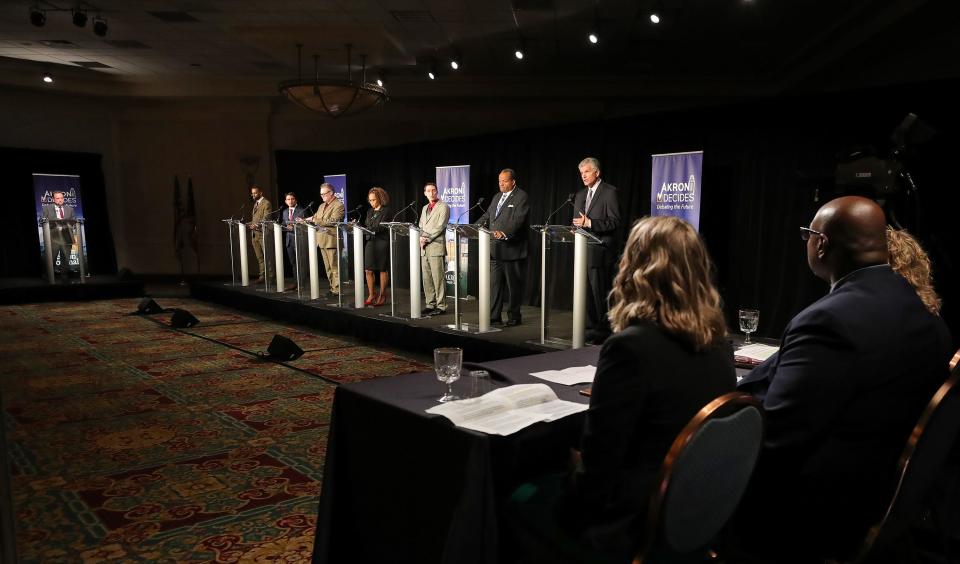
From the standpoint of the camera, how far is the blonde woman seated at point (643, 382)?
4.27 feet

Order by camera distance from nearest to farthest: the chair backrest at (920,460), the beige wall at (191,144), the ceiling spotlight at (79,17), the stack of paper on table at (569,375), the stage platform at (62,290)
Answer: the chair backrest at (920,460), the stack of paper on table at (569,375), the ceiling spotlight at (79,17), the stage platform at (62,290), the beige wall at (191,144)

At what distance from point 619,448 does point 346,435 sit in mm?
904

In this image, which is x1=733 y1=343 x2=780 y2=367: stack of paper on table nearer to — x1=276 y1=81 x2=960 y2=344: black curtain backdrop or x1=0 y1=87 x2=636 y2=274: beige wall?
x1=276 y1=81 x2=960 y2=344: black curtain backdrop

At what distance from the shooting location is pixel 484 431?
5.04ft

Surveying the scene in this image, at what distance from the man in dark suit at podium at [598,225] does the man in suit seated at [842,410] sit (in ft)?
11.5

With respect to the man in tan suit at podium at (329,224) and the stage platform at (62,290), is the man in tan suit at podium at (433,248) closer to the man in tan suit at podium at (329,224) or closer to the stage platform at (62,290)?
the man in tan suit at podium at (329,224)

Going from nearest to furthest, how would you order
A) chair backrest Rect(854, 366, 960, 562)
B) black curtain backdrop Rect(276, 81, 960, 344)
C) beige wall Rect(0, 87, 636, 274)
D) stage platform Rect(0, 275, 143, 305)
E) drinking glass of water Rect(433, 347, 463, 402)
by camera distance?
chair backrest Rect(854, 366, 960, 562)
drinking glass of water Rect(433, 347, 463, 402)
black curtain backdrop Rect(276, 81, 960, 344)
stage platform Rect(0, 275, 143, 305)
beige wall Rect(0, 87, 636, 274)

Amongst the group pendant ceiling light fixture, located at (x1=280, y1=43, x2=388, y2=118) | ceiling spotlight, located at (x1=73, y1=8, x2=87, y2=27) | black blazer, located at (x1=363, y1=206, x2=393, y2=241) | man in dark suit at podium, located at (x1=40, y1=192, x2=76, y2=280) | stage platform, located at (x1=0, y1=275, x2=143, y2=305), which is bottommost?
stage platform, located at (x1=0, y1=275, x2=143, y2=305)

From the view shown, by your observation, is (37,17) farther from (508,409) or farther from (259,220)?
(508,409)

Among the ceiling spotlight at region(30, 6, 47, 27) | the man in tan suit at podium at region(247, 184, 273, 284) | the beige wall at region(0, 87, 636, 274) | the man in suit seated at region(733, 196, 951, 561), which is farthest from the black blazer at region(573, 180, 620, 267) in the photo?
the beige wall at region(0, 87, 636, 274)

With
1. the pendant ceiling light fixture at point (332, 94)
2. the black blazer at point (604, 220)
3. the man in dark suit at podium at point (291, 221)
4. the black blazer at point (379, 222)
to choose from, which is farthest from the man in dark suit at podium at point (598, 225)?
the man in dark suit at podium at point (291, 221)

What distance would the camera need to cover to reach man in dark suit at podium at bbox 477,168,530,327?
227 inches

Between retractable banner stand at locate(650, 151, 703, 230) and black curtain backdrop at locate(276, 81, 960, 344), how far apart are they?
0.12 metres

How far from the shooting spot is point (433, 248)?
6730mm
